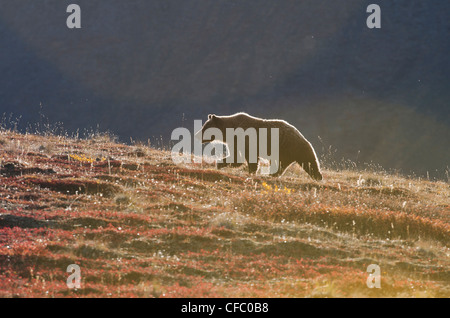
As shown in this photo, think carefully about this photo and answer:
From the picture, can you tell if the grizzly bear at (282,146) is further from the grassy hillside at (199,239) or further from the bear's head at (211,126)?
the grassy hillside at (199,239)

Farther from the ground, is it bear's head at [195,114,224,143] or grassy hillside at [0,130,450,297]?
bear's head at [195,114,224,143]

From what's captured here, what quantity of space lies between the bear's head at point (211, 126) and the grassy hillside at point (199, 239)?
345 centimetres

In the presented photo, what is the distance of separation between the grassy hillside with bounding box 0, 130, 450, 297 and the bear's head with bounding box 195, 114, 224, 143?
345cm

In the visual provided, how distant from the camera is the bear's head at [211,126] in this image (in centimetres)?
2077

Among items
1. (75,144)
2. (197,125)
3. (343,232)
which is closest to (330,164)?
(197,125)

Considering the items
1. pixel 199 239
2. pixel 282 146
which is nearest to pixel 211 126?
pixel 282 146

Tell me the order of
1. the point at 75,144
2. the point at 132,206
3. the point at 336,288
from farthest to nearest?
the point at 75,144, the point at 132,206, the point at 336,288

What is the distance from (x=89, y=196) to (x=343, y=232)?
271 inches

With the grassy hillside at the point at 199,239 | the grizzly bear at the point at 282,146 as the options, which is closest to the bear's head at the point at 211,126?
the grizzly bear at the point at 282,146

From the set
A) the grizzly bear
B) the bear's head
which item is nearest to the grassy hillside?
the grizzly bear

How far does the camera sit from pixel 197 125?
71.5 ft

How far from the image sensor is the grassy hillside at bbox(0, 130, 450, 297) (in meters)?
7.92

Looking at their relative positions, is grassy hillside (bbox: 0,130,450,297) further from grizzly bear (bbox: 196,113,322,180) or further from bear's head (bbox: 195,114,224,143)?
bear's head (bbox: 195,114,224,143)
